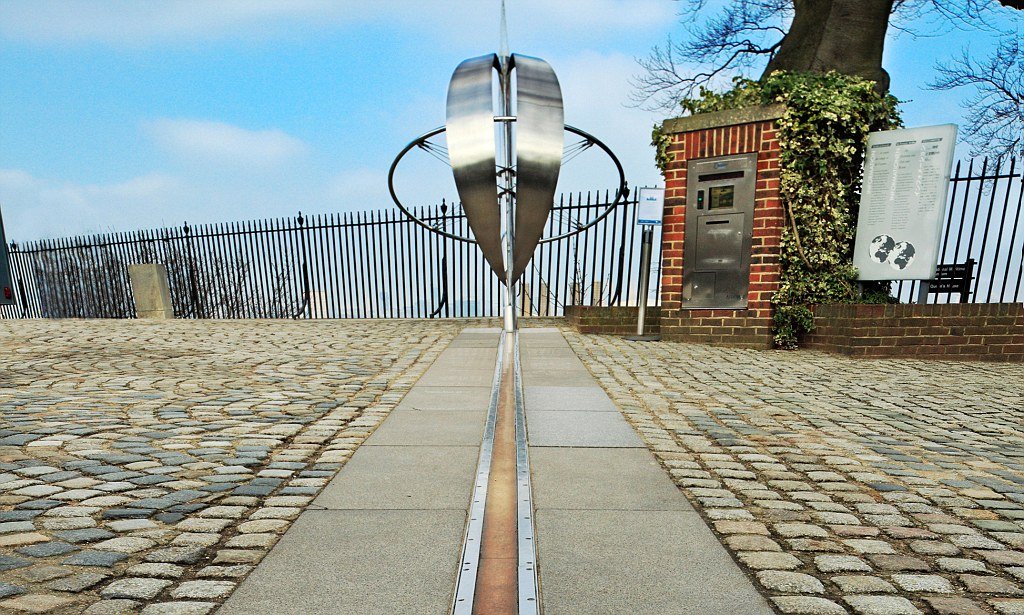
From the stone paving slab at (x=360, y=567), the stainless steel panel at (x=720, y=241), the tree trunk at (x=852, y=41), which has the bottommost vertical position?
the stone paving slab at (x=360, y=567)

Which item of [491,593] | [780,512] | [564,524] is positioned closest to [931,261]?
[780,512]

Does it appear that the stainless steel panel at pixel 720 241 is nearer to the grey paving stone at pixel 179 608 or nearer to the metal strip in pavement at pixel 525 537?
the metal strip in pavement at pixel 525 537

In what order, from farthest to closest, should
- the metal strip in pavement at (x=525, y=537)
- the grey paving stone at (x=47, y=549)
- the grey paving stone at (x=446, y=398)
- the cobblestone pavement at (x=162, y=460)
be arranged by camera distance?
the grey paving stone at (x=446, y=398) < the grey paving stone at (x=47, y=549) < the cobblestone pavement at (x=162, y=460) < the metal strip in pavement at (x=525, y=537)

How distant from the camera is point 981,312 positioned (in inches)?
314

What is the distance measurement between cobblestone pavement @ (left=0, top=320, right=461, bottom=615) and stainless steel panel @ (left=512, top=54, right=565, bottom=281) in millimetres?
2028

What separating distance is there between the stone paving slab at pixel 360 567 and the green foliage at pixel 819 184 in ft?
24.1

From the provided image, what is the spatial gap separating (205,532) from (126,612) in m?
0.60

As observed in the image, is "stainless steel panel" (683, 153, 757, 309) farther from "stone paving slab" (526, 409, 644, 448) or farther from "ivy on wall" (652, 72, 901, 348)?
"stone paving slab" (526, 409, 644, 448)

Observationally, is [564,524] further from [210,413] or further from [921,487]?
[210,413]

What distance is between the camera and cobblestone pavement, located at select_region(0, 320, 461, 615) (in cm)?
209

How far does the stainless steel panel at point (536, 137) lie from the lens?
4.35 m

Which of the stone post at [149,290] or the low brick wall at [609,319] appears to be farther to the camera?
the stone post at [149,290]

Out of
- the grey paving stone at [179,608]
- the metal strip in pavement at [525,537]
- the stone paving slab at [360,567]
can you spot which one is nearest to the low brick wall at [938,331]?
the metal strip in pavement at [525,537]

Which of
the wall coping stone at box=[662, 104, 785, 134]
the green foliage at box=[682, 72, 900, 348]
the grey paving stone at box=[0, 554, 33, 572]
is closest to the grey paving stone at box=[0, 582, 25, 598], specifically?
the grey paving stone at box=[0, 554, 33, 572]
